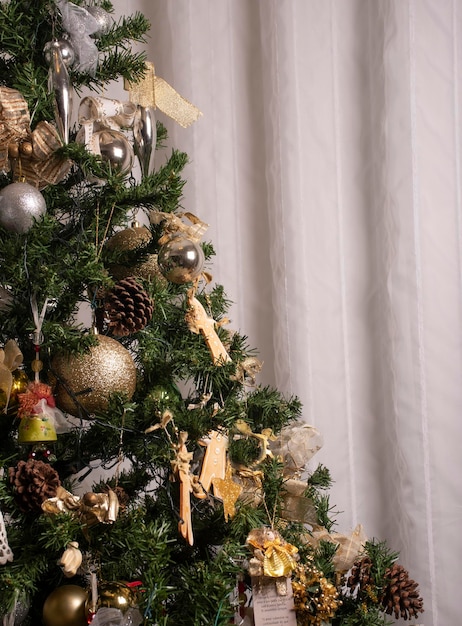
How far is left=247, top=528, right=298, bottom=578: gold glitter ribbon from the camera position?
0.85 meters

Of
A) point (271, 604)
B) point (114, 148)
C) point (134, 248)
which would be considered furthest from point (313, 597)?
point (114, 148)

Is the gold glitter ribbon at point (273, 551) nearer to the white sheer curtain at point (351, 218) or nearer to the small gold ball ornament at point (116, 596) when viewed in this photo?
the small gold ball ornament at point (116, 596)

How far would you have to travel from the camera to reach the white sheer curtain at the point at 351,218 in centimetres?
138

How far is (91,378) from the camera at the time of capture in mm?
855

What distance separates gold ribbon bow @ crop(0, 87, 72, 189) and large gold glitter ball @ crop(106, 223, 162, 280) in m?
0.11

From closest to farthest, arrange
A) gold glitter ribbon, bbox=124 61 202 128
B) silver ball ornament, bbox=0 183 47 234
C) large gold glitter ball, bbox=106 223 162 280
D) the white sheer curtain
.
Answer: silver ball ornament, bbox=0 183 47 234 → large gold glitter ball, bbox=106 223 162 280 → gold glitter ribbon, bbox=124 61 202 128 → the white sheer curtain

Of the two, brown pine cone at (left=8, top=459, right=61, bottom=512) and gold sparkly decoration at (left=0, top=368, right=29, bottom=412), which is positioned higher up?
gold sparkly decoration at (left=0, top=368, right=29, bottom=412)

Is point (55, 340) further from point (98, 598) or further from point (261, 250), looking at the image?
point (261, 250)

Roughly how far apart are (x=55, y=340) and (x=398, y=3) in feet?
3.21

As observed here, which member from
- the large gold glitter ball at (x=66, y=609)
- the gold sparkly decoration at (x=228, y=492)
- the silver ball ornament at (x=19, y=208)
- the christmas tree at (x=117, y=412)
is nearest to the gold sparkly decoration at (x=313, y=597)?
the christmas tree at (x=117, y=412)

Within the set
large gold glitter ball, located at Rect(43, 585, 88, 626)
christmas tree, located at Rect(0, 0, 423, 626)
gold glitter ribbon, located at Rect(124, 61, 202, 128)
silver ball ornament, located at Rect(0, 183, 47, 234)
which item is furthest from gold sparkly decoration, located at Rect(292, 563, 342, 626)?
gold glitter ribbon, located at Rect(124, 61, 202, 128)

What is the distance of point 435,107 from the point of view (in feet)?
4.57

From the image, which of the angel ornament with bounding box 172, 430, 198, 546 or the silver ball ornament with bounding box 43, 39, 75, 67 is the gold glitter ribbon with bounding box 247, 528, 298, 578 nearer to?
the angel ornament with bounding box 172, 430, 198, 546

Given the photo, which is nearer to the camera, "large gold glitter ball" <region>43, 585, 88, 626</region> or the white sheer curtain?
"large gold glitter ball" <region>43, 585, 88, 626</region>
